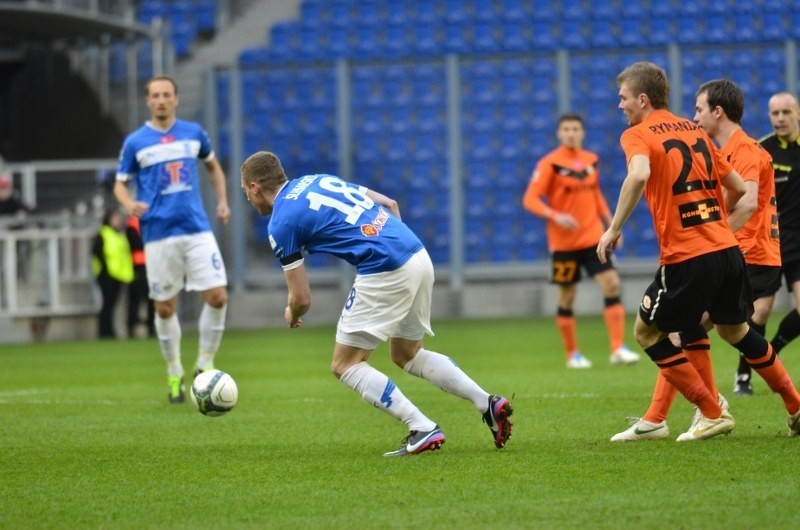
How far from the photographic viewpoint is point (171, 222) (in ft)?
33.3

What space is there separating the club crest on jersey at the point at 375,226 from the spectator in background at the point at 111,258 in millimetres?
13251

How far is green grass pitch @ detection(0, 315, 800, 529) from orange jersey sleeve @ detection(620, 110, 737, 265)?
101 centimetres

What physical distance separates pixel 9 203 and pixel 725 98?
48.7 ft

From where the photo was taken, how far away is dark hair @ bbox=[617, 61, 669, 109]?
6.66 m

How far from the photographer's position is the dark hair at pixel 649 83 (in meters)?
6.66

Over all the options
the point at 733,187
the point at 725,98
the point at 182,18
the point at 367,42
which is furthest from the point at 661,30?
the point at 733,187

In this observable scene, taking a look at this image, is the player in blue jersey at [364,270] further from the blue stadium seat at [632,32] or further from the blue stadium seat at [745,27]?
the blue stadium seat at [745,27]

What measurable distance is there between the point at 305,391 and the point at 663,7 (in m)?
15.2

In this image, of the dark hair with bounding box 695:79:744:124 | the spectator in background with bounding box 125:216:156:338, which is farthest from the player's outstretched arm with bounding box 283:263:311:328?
the spectator in background with bounding box 125:216:156:338

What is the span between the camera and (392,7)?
24.7m

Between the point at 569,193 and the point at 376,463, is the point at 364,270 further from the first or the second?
the point at 569,193

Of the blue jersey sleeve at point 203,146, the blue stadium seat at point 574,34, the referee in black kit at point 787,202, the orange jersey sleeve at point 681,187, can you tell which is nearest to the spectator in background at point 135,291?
the blue stadium seat at point 574,34

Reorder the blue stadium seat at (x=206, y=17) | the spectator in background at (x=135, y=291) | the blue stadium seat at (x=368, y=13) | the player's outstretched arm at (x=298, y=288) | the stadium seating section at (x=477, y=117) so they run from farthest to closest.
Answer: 1. the blue stadium seat at (x=206, y=17)
2. the blue stadium seat at (x=368, y=13)
3. the stadium seating section at (x=477, y=117)
4. the spectator in background at (x=135, y=291)
5. the player's outstretched arm at (x=298, y=288)

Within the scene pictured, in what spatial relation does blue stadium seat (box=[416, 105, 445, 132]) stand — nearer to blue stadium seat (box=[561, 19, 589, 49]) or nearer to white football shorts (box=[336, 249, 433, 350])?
blue stadium seat (box=[561, 19, 589, 49])
